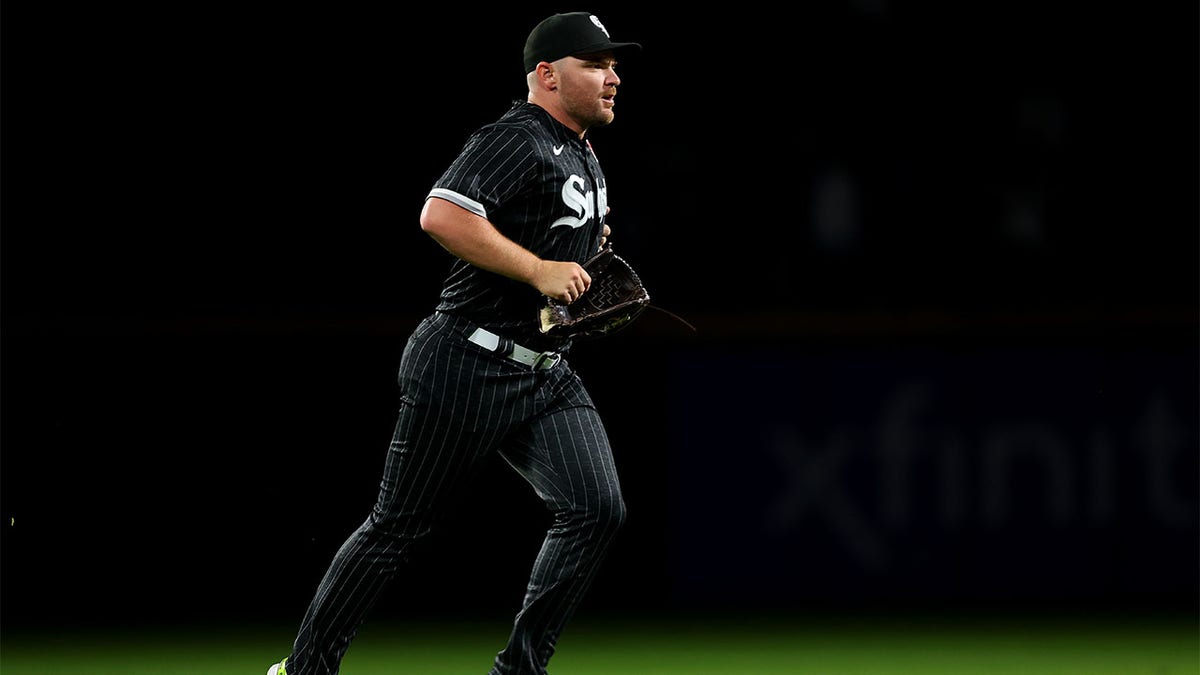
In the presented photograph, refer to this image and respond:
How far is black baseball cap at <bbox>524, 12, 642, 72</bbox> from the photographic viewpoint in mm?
4523

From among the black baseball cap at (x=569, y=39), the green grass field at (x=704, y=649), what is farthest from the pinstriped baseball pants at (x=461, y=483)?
the green grass field at (x=704, y=649)

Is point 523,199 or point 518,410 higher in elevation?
point 523,199

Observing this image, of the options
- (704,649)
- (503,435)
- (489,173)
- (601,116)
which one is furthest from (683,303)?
(489,173)

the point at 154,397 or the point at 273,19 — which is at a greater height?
the point at 273,19

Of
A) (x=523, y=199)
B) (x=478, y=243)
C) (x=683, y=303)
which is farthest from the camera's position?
(x=683, y=303)

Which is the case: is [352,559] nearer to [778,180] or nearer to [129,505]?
[129,505]

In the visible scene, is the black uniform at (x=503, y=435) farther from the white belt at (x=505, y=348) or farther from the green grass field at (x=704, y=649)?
the green grass field at (x=704, y=649)

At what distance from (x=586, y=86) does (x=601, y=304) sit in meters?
0.56

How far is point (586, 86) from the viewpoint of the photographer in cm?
455

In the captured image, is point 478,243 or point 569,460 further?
point 569,460

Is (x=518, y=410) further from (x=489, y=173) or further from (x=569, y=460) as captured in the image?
(x=489, y=173)

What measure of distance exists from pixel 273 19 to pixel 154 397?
3.97 metres

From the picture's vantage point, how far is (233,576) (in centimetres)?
717

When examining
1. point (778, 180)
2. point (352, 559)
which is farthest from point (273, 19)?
point (352, 559)
